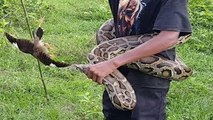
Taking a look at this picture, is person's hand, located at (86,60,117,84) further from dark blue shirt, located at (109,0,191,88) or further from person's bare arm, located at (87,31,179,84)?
dark blue shirt, located at (109,0,191,88)

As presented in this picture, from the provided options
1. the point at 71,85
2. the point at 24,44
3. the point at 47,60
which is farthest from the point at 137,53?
the point at 71,85

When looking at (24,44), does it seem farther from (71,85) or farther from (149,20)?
(71,85)

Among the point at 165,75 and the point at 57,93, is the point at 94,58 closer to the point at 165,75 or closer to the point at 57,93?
the point at 165,75

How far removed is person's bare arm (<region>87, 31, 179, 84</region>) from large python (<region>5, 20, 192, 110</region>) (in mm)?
100

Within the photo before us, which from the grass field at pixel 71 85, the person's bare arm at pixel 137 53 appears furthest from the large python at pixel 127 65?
the grass field at pixel 71 85

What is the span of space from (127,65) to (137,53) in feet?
0.76

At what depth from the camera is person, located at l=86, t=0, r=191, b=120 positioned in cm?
263

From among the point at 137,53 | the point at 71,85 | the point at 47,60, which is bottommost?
the point at 71,85

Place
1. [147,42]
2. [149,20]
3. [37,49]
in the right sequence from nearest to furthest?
[147,42] < [149,20] < [37,49]

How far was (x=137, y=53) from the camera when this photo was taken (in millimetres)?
2662

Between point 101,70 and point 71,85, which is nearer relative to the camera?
point 101,70

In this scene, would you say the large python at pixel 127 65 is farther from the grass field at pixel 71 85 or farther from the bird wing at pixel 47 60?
the grass field at pixel 71 85

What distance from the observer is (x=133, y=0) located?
9.19ft

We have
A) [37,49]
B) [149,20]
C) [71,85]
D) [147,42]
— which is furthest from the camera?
[71,85]
